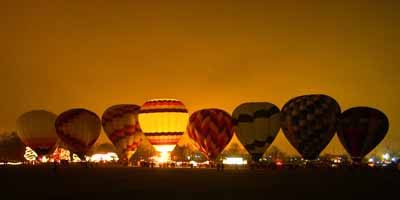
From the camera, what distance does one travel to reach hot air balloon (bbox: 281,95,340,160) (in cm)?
5128

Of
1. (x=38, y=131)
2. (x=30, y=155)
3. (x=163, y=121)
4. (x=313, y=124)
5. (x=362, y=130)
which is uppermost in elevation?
(x=30, y=155)

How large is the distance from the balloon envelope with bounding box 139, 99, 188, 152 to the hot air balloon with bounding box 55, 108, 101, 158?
4.93 meters

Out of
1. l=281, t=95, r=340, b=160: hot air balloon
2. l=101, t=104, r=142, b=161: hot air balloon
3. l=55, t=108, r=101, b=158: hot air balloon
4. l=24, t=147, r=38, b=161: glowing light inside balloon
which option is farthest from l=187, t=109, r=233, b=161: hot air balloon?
l=24, t=147, r=38, b=161: glowing light inside balloon

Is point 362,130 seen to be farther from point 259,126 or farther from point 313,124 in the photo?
point 259,126

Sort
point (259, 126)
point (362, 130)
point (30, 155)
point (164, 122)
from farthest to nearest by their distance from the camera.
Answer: point (30, 155)
point (164, 122)
point (259, 126)
point (362, 130)

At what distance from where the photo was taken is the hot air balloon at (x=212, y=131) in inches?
2191

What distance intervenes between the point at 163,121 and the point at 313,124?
12863 mm

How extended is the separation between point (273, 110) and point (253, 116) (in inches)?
70.4

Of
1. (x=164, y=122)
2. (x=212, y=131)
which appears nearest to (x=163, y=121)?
(x=164, y=122)

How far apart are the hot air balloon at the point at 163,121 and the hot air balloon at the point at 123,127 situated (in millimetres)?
3105

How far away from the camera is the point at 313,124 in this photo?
51.3 m

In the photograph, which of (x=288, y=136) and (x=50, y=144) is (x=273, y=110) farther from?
(x=50, y=144)

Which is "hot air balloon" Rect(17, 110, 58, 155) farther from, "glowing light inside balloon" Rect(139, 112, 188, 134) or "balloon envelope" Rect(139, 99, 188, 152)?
"glowing light inside balloon" Rect(139, 112, 188, 134)

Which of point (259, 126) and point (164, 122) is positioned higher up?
point (164, 122)
